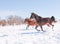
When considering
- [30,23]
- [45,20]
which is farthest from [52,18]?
[30,23]

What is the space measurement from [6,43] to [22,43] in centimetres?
69

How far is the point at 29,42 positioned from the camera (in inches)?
311

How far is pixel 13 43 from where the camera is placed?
25.6ft

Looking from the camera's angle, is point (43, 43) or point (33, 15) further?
point (33, 15)

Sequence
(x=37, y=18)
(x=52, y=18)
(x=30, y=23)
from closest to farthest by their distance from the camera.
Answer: (x=37, y=18) < (x=52, y=18) < (x=30, y=23)

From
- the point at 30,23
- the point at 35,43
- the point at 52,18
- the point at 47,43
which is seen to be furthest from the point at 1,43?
the point at 30,23

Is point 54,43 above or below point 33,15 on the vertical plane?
below

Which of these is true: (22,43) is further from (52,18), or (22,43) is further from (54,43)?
(52,18)

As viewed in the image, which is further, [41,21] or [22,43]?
[41,21]

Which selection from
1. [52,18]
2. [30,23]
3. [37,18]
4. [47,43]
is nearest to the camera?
[47,43]

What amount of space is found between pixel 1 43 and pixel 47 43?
1.92 meters

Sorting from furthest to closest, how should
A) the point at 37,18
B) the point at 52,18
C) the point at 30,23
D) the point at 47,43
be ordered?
the point at 30,23
the point at 52,18
the point at 37,18
the point at 47,43

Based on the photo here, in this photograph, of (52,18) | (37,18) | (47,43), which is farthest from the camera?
(52,18)

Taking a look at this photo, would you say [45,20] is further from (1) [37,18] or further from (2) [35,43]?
(2) [35,43]
